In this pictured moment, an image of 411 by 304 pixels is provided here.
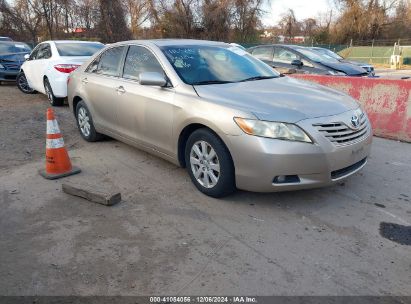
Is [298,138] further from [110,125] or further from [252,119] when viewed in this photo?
[110,125]

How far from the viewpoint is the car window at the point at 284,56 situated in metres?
11.0

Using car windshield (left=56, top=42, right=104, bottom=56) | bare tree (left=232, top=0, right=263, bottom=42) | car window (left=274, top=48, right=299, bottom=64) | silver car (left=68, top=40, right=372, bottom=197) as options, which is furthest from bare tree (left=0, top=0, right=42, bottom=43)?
silver car (left=68, top=40, right=372, bottom=197)

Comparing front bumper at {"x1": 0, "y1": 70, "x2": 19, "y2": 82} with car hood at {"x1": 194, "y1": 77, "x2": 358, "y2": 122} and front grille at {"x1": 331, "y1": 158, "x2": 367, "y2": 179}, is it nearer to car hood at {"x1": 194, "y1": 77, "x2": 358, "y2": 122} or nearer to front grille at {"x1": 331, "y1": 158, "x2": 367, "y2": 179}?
car hood at {"x1": 194, "y1": 77, "x2": 358, "y2": 122}

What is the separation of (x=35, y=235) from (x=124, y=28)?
3460 centimetres

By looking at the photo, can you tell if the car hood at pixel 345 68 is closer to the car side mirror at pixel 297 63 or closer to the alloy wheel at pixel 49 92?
the car side mirror at pixel 297 63

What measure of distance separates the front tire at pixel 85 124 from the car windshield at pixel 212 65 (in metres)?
1.94

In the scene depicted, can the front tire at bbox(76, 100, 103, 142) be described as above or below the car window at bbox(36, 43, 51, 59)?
below

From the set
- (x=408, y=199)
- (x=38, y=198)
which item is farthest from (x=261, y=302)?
(x=38, y=198)

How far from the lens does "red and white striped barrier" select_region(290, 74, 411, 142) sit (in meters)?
6.29

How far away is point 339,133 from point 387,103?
3415 mm

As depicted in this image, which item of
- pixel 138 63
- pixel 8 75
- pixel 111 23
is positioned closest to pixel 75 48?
pixel 8 75

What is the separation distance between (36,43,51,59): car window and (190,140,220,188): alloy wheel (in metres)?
6.60

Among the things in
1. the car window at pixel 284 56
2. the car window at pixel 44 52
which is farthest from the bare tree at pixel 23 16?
the car window at pixel 284 56

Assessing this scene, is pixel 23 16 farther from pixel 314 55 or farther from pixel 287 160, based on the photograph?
pixel 287 160
